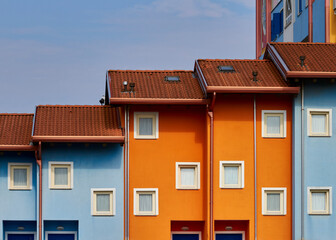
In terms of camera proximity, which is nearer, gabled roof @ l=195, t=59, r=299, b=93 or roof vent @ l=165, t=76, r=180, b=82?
gabled roof @ l=195, t=59, r=299, b=93

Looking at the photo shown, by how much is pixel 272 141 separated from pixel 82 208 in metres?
9.00

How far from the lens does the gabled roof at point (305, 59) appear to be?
3278cm

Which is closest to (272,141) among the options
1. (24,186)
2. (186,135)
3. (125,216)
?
(186,135)

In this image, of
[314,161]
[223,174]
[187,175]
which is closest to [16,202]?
[187,175]


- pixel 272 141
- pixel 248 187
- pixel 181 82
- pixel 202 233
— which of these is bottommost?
pixel 202 233

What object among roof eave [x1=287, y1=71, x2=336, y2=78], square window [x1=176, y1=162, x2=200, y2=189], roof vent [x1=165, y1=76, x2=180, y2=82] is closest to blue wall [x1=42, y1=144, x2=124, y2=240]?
square window [x1=176, y1=162, x2=200, y2=189]

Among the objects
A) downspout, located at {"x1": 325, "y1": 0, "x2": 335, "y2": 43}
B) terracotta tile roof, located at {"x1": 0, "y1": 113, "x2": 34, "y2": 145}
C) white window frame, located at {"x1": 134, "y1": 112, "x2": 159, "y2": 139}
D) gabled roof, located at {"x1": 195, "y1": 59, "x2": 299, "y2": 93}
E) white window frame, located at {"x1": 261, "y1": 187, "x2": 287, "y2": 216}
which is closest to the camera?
gabled roof, located at {"x1": 195, "y1": 59, "x2": 299, "y2": 93}

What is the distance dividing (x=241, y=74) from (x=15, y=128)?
1068 cm

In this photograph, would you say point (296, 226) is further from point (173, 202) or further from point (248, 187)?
point (173, 202)

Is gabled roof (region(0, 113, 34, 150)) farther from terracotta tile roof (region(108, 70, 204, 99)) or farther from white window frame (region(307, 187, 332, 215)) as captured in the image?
white window frame (region(307, 187, 332, 215))

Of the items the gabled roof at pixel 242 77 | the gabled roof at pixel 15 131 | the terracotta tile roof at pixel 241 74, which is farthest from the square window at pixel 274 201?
the gabled roof at pixel 15 131

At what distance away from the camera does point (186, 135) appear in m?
34.1

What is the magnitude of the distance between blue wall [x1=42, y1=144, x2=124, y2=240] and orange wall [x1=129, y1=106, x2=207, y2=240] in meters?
0.63

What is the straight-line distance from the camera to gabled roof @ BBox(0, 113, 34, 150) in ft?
109
